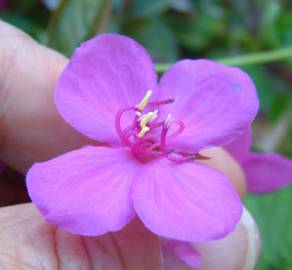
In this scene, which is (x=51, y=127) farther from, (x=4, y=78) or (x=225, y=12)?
(x=225, y=12)

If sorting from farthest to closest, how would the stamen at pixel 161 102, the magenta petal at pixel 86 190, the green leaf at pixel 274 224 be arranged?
the green leaf at pixel 274 224, the stamen at pixel 161 102, the magenta petal at pixel 86 190

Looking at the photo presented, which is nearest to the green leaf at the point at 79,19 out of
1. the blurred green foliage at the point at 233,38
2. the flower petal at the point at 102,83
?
the blurred green foliage at the point at 233,38

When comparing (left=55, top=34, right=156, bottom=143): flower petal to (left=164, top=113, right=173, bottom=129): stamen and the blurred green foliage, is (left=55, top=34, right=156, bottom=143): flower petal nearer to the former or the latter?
(left=164, top=113, right=173, bottom=129): stamen

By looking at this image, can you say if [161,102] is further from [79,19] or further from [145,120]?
[79,19]

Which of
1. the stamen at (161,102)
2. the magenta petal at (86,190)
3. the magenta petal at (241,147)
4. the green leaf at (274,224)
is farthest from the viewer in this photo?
the green leaf at (274,224)

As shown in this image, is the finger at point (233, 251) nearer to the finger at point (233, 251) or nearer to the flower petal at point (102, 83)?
the finger at point (233, 251)

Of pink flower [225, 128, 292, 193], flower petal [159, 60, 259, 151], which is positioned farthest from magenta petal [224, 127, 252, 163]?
flower petal [159, 60, 259, 151]
